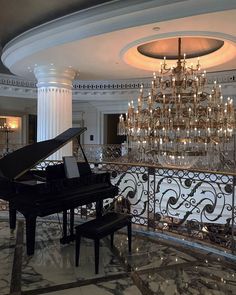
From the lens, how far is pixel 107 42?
501 cm

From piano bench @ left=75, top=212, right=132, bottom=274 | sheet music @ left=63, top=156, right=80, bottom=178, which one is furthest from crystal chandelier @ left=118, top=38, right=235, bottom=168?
piano bench @ left=75, top=212, right=132, bottom=274

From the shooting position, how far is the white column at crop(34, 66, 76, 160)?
687 cm

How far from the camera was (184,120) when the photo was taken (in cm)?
537

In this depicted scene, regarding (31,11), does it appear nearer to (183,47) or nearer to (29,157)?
(29,157)

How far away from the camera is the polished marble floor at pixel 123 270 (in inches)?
117

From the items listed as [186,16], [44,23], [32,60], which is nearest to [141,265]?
[186,16]

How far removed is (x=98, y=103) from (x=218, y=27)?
8.24 meters

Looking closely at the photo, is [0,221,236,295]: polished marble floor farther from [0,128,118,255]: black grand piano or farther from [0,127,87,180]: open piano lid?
[0,127,87,180]: open piano lid

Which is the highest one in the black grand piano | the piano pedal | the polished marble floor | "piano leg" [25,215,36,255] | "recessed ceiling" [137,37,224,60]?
"recessed ceiling" [137,37,224,60]

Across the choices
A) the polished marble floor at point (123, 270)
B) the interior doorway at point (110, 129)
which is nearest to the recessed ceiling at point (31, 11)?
the polished marble floor at point (123, 270)

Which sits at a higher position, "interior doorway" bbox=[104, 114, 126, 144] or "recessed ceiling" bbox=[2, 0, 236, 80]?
"recessed ceiling" bbox=[2, 0, 236, 80]

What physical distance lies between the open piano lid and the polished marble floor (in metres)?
1.05

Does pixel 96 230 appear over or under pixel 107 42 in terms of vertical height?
under

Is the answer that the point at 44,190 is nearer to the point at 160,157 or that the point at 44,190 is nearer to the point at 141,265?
the point at 141,265
